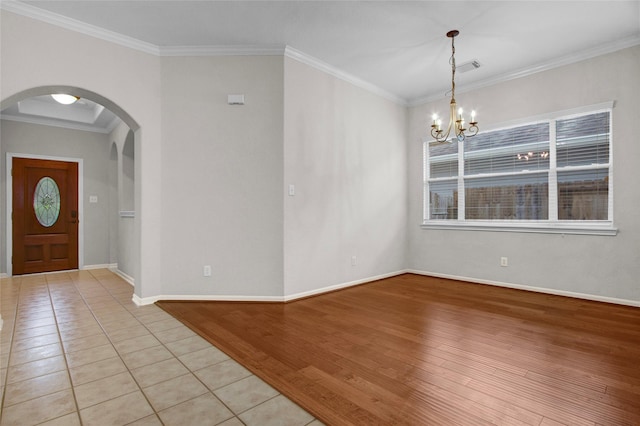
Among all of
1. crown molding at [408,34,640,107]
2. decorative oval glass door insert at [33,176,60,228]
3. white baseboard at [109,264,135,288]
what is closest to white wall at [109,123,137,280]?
white baseboard at [109,264,135,288]

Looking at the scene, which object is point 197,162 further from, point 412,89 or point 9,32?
point 412,89

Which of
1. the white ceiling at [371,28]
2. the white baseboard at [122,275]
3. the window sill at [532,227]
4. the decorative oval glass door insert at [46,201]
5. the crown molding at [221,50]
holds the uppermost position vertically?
the white ceiling at [371,28]

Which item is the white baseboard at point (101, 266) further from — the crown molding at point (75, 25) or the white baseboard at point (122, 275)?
the crown molding at point (75, 25)

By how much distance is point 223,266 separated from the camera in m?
3.76

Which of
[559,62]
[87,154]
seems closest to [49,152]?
[87,154]

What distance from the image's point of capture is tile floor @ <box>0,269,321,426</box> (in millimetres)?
1655

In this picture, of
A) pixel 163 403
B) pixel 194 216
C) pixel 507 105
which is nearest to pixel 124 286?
pixel 194 216

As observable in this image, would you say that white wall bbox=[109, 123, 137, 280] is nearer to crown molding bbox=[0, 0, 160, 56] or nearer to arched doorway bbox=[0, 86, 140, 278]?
arched doorway bbox=[0, 86, 140, 278]

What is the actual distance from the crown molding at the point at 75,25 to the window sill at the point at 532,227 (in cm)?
464

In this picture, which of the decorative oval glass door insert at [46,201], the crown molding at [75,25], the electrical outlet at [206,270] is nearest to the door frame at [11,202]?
the decorative oval glass door insert at [46,201]

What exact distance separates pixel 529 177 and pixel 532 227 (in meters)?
0.68

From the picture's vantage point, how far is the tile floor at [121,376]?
166 centimetres

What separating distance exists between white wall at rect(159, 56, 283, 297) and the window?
9.54 feet

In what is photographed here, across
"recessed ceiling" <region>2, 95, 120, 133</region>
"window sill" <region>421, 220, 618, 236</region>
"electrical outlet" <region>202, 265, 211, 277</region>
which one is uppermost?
"recessed ceiling" <region>2, 95, 120, 133</region>
